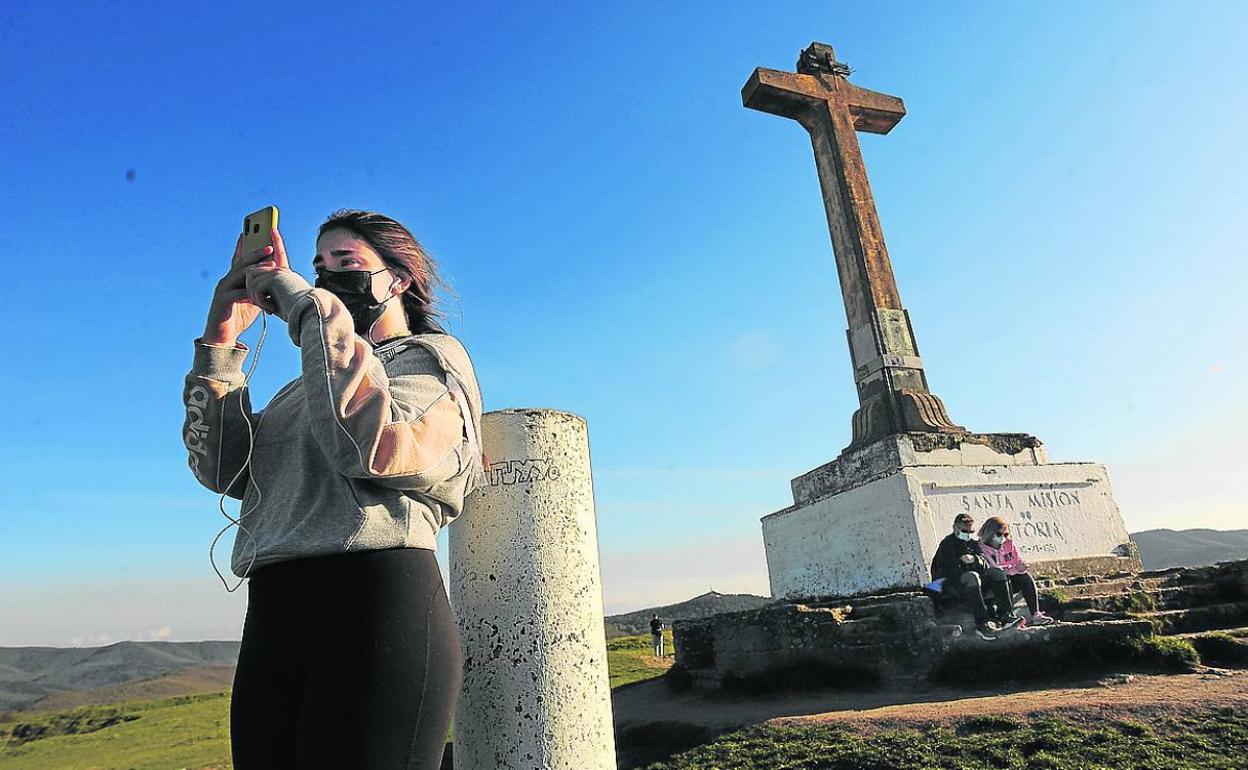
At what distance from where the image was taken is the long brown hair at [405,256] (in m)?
1.91

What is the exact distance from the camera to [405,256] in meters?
1.96

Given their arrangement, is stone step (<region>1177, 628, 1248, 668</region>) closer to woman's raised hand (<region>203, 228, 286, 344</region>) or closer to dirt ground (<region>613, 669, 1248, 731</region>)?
dirt ground (<region>613, 669, 1248, 731</region>)

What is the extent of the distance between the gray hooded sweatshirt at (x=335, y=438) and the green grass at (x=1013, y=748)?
4.51 meters

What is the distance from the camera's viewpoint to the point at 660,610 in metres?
23.4

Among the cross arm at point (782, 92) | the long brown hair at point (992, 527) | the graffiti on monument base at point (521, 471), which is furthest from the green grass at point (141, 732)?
the graffiti on monument base at point (521, 471)

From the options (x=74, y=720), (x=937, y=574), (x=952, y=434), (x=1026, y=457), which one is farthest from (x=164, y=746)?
(x=1026, y=457)

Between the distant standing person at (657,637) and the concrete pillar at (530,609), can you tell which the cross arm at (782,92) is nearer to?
the concrete pillar at (530,609)

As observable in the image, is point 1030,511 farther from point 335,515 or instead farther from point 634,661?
point 335,515

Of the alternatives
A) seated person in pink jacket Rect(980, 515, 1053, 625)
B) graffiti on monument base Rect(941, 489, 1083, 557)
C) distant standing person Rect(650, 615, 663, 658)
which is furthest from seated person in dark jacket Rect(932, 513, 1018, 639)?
distant standing person Rect(650, 615, 663, 658)

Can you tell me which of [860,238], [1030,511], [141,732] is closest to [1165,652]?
[1030,511]

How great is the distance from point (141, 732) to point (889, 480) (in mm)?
15821

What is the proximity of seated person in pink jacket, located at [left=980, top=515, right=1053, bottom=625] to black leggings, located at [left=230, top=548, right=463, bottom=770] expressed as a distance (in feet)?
25.3

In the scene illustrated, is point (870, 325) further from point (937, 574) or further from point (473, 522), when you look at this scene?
point (473, 522)

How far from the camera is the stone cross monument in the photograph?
27.6ft
